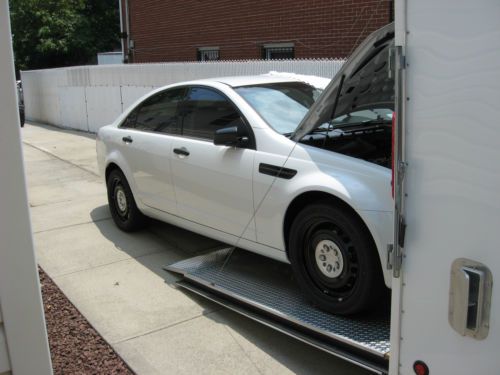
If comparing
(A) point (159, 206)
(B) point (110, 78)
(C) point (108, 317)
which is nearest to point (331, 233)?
(C) point (108, 317)

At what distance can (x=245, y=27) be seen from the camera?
1217 cm

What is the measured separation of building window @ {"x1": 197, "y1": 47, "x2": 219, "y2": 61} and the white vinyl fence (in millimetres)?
1691

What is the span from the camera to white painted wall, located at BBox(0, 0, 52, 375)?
2.36m

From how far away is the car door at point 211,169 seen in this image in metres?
4.50

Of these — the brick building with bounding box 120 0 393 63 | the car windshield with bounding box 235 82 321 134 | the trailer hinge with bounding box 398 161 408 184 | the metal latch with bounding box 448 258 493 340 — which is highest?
the brick building with bounding box 120 0 393 63

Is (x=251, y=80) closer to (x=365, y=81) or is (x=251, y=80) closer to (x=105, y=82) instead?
(x=365, y=81)

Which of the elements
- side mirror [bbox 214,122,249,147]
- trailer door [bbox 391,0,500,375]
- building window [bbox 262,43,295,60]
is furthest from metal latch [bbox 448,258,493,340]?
building window [bbox 262,43,295,60]

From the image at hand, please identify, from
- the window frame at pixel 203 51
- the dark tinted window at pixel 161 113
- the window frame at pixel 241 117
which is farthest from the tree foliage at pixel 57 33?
the window frame at pixel 241 117

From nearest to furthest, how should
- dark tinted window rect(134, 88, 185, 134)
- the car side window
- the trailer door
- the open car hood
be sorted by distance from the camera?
the trailer door
the open car hood
the car side window
dark tinted window rect(134, 88, 185, 134)

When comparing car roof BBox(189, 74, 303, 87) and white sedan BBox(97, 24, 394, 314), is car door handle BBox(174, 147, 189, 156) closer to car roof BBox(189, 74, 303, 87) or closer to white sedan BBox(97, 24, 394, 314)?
white sedan BBox(97, 24, 394, 314)

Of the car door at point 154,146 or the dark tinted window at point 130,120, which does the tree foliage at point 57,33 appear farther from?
the car door at point 154,146

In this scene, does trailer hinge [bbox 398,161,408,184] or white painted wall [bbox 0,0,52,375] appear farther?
white painted wall [bbox 0,0,52,375]

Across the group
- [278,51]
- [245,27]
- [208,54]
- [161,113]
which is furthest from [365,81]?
[208,54]

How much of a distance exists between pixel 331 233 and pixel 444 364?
5.31 ft
